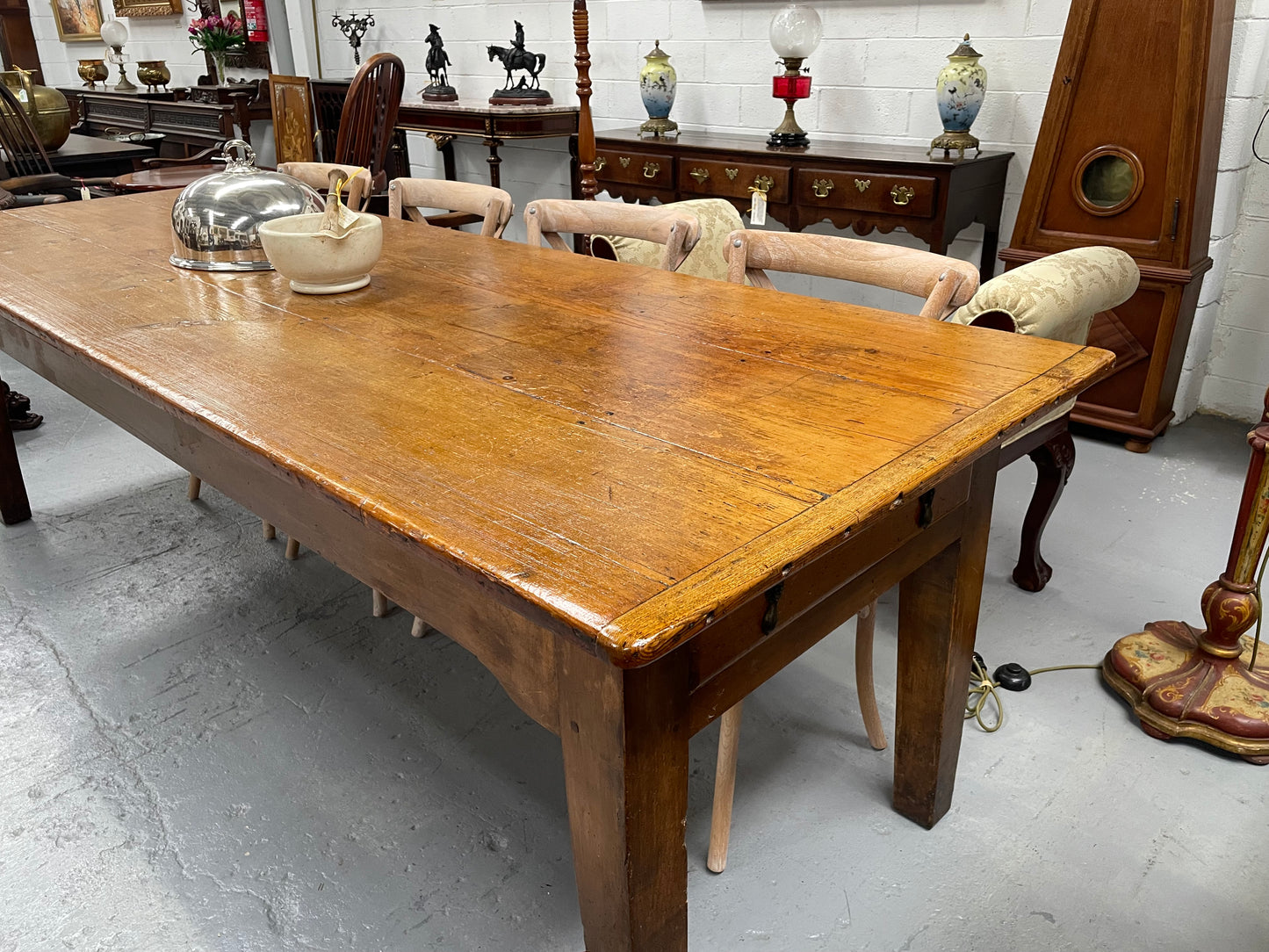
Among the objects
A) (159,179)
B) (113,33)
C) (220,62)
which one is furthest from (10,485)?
(113,33)

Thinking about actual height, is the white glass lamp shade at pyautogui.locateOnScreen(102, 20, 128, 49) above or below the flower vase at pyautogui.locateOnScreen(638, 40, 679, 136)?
above

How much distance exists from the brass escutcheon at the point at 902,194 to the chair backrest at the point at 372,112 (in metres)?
1.95

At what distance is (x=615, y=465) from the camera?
0.95 metres

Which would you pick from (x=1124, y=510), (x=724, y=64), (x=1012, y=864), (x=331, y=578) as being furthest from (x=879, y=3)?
(x=1012, y=864)

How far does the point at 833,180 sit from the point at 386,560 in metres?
2.52

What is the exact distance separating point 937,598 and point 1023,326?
2.31ft

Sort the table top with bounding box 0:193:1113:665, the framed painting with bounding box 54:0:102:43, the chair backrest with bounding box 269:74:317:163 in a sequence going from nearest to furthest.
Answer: the table top with bounding box 0:193:1113:665
the chair backrest with bounding box 269:74:317:163
the framed painting with bounding box 54:0:102:43

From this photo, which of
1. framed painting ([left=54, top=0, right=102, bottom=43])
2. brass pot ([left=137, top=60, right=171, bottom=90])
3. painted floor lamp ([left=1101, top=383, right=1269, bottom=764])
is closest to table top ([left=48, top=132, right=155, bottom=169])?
brass pot ([left=137, top=60, right=171, bottom=90])

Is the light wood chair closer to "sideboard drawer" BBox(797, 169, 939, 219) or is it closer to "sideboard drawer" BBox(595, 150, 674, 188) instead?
"sideboard drawer" BBox(797, 169, 939, 219)

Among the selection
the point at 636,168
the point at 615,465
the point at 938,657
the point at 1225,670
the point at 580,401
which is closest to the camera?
the point at 615,465

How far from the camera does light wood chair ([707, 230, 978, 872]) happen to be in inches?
54.2

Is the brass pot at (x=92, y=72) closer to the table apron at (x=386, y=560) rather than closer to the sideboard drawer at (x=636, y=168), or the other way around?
the sideboard drawer at (x=636, y=168)

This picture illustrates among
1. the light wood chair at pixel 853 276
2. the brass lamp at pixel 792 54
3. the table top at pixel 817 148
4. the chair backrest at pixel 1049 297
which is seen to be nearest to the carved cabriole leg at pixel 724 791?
the light wood chair at pixel 853 276

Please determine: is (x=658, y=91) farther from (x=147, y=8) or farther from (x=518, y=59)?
(x=147, y=8)
